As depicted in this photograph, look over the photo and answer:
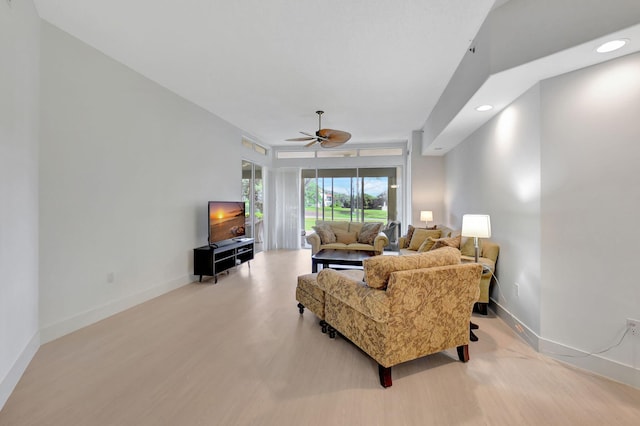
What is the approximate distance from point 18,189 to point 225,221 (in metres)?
3.03

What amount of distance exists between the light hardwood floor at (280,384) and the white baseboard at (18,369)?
0.14 ft

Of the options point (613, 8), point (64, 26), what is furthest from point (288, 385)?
point (64, 26)

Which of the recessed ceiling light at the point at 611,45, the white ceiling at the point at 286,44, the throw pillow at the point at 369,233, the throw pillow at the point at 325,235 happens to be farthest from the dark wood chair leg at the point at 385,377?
the throw pillow at the point at 369,233

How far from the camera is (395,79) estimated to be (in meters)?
3.74

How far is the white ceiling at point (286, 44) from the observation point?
7.85 feet

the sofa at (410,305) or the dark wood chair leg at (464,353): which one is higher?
the sofa at (410,305)

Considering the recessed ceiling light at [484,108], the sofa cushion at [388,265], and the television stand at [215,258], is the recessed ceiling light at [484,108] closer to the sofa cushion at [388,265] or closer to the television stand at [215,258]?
the sofa cushion at [388,265]

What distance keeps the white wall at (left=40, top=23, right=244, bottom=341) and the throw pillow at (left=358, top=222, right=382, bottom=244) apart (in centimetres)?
334

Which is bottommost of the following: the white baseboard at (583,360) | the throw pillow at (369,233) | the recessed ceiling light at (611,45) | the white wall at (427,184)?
the white baseboard at (583,360)

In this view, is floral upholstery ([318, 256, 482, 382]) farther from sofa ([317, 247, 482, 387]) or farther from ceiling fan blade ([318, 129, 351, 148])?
ceiling fan blade ([318, 129, 351, 148])

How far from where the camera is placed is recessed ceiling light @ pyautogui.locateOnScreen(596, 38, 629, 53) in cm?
187

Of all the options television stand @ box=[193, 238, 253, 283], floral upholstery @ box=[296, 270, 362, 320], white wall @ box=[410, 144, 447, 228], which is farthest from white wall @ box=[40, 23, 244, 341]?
white wall @ box=[410, 144, 447, 228]

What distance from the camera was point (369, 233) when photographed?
19.6ft

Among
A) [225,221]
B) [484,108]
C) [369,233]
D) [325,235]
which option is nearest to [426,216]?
[369,233]
